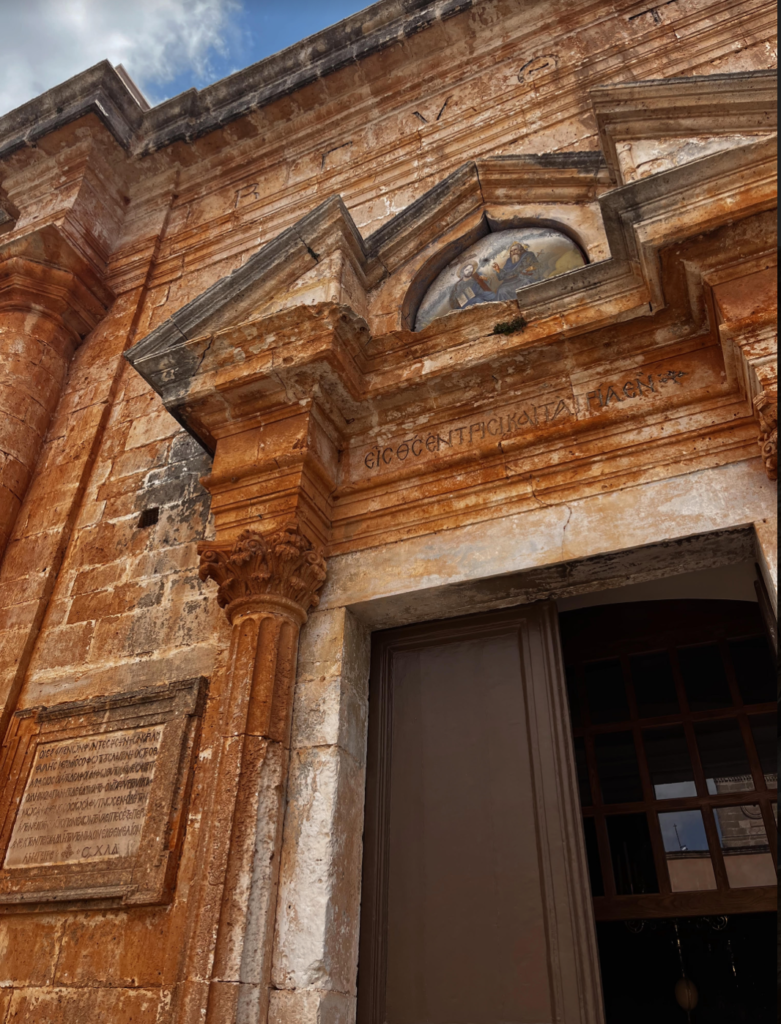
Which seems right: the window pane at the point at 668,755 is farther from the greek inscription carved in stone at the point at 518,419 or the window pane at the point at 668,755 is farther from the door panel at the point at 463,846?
the greek inscription carved in stone at the point at 518,419

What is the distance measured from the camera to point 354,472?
3.96 meters

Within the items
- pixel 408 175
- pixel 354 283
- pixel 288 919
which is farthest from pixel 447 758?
pixel 408 175

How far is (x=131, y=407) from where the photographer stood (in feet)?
17.7

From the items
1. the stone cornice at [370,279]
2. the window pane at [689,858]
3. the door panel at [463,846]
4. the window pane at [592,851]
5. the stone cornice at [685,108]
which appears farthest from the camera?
the window pane at [689,858]

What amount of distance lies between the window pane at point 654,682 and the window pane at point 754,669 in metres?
0.47

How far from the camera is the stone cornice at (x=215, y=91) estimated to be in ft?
20.2

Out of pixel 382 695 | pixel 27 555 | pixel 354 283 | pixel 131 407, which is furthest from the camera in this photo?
pixel 131 407

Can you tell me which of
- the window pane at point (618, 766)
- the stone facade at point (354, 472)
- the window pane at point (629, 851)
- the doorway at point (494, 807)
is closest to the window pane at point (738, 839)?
the window pane at point (618, 766)

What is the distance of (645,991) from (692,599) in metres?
3.74

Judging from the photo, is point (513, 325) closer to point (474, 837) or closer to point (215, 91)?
point (474, 837)

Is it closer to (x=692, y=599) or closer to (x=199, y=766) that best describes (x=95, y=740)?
(x=199, y=766)

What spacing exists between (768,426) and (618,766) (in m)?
4.70

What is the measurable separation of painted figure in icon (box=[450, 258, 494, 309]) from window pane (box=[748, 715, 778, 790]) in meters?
3.09

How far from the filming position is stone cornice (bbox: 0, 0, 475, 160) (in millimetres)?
6148
